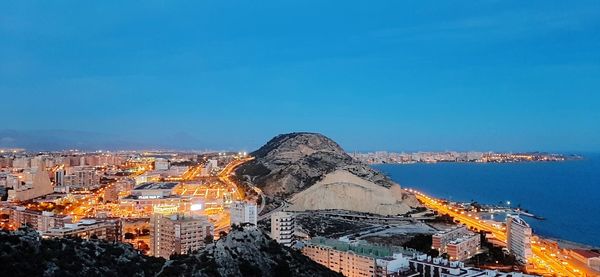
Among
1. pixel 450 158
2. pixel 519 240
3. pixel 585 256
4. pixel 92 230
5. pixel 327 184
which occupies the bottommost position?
pixel 585 256

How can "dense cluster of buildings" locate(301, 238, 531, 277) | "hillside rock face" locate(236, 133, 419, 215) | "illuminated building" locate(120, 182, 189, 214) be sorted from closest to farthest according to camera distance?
1. "dense cluster of buildings" locate(301, 238, 531, 277)
2. "illuminated building" locate(120, 182, 189, 214)
3. "hillside rock face" locate(236, 133, 419, 215)

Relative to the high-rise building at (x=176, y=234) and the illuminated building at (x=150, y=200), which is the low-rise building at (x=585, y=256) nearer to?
the high-rise building at (x=176, y=234)

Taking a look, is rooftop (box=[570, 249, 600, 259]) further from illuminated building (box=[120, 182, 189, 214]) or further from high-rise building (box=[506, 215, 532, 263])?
illuminated building (box=[120, 182, 189, 214])

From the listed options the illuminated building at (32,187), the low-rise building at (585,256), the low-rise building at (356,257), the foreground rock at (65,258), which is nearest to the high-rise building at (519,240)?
the low-rise building at (585,256)

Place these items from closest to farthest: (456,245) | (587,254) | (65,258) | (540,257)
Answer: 1. (65,258)
2. (456,245)
3. (587,254)
4. (540,257)

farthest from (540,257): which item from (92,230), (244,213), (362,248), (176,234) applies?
(92,230)

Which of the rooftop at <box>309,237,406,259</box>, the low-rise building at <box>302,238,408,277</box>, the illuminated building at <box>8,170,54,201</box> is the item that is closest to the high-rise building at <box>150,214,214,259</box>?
the low-rise building at <box>302,238,408,277</box>

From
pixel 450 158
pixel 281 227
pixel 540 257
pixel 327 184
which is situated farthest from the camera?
pixel 450 158

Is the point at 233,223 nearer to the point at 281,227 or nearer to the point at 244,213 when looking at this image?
the point at 244,213
